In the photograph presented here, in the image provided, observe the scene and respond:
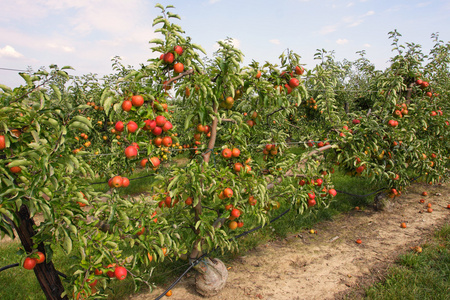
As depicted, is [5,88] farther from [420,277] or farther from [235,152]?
[420,277]

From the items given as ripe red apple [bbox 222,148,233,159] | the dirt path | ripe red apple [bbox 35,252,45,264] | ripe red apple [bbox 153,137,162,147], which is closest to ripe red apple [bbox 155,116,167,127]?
ripe red apple [bbox 153,137,162,147]

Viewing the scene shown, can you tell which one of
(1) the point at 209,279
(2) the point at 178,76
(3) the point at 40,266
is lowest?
(1) the point at 209,279

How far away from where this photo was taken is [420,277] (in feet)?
10.4

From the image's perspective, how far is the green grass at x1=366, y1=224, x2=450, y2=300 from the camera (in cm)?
292

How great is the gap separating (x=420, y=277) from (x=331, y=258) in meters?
1.03

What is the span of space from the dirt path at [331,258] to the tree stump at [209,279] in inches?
4.5

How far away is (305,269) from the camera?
3.59m

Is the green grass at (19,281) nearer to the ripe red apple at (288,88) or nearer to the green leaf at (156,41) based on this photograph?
the green leaf at (156,41)

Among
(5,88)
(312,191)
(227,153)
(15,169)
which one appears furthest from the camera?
(312,191)

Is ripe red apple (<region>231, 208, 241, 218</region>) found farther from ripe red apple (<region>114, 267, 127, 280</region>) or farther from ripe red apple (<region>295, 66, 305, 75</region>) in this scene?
ripe red apple (<region>295, 66, 305, 75</region>)

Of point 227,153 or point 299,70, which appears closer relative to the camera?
point 227,153

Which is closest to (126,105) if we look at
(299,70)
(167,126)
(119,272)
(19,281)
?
(167,126)

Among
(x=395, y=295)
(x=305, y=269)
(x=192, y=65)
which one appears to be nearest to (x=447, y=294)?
(x=395, y=295)

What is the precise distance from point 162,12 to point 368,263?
12.9 ft
